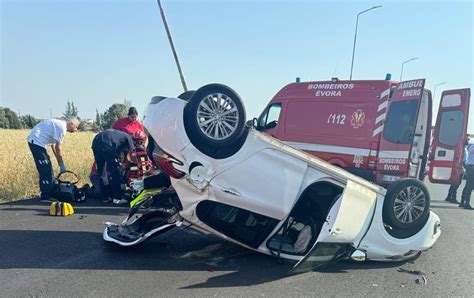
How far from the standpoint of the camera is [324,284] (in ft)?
11.4

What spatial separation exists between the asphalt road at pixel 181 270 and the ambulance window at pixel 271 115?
15.0 ft

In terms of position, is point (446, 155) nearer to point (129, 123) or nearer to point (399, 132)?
point (399, 132)

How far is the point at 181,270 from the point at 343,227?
1.72 meters

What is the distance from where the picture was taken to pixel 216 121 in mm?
3451

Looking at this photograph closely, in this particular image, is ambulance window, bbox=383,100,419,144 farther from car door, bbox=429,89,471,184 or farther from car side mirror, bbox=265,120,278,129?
car side mirror, bbox=265,120,278,129

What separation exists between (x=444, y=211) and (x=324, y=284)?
19.1 feet

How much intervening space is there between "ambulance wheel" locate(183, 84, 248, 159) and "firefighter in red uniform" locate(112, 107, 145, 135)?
437 centimetres

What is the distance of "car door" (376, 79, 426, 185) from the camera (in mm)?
6766

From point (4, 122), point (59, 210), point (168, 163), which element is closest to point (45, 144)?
point (59, 210)

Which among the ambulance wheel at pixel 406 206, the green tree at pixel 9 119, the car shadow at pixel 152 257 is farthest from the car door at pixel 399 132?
the green tree at pixel 9 119

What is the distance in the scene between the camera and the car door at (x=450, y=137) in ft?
24.8

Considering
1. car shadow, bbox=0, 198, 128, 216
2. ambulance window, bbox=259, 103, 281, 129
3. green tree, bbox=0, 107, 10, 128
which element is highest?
ambulance window, bbox=259, 103, 281, 129

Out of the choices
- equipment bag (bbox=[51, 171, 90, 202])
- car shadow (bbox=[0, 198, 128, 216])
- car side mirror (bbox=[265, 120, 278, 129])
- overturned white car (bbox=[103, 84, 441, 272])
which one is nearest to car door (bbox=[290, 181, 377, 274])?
overturned white car (bbox=[103, 84, 441, 272])

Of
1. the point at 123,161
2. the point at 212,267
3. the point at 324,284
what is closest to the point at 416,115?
the point at 324,284
